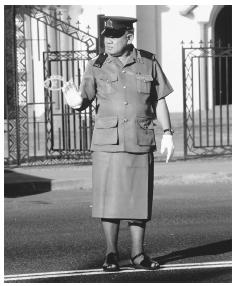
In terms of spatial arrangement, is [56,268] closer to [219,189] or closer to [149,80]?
[149,80]

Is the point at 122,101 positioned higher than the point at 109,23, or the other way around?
the point at 109,23

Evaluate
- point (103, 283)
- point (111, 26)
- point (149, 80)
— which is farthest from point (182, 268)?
point (111, 26)

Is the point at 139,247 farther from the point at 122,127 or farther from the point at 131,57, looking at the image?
the point at 131,57

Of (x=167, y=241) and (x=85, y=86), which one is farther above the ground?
(x=85, y=86)

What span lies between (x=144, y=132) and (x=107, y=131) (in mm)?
285

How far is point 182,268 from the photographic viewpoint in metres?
7.64

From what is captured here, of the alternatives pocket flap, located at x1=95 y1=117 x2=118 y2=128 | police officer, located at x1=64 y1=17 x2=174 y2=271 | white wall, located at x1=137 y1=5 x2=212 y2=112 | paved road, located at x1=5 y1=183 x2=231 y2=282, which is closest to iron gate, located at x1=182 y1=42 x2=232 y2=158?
white wall, located at x1=137 y1=5 x2=212 y2=112

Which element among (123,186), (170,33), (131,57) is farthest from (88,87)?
(170,33)

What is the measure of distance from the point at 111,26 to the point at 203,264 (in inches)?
80.9

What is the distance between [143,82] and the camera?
736cm

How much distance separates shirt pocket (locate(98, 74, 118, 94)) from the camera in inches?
290

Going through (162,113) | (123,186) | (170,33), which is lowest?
(123,186)

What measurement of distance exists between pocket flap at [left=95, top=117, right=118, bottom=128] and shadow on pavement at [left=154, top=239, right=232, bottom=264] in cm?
130

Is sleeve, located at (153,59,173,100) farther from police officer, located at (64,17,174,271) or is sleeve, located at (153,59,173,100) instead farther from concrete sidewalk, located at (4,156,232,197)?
concrete sidewalk, located at (4,156,232,197)
